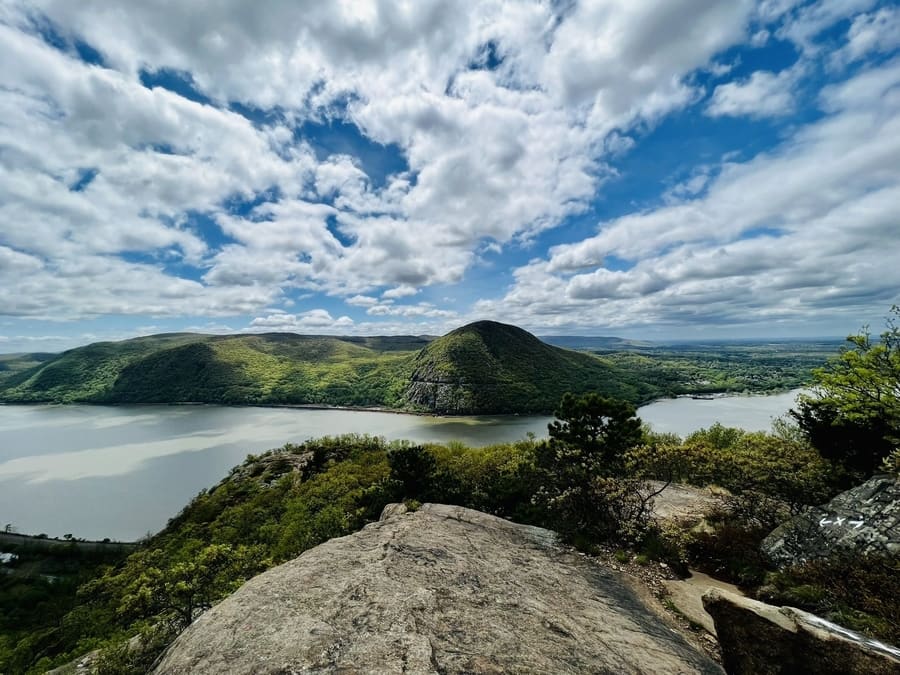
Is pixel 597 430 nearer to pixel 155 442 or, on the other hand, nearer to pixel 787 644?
pixel 787 644

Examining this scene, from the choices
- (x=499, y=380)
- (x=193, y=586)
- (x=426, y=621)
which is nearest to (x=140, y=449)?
(x=193, y=586)

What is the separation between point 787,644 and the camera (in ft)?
19.1

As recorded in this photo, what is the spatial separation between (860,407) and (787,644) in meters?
11.4

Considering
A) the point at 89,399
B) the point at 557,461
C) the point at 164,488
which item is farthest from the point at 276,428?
the point at 89,399

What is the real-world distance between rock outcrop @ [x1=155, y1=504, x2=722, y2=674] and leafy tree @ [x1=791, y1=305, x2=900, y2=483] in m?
9.73

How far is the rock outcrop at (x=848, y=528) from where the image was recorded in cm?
924

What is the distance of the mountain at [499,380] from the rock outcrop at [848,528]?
122 metres

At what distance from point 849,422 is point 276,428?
13395cm

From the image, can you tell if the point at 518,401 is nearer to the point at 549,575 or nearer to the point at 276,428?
the point at 276,428

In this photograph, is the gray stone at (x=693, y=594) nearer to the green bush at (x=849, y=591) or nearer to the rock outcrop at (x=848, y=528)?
the green bush at (x=849, y=591)

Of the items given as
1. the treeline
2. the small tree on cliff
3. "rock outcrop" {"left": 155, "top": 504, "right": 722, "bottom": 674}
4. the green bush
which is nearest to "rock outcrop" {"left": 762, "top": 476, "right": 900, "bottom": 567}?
the green bush

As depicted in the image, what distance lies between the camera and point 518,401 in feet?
472

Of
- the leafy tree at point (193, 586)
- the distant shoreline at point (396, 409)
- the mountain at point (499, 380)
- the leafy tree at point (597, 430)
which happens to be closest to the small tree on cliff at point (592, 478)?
the leafy tree at point (597, 430)

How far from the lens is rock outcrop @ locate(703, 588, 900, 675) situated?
17.4ft
